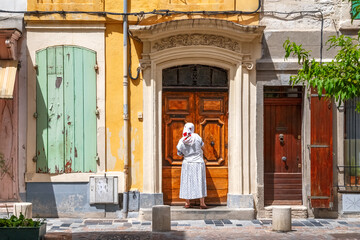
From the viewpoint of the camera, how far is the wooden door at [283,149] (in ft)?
38.6

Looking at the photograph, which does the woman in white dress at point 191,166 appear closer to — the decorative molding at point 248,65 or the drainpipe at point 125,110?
the drainpipe at point 125,110

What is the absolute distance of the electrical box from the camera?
11180 mm

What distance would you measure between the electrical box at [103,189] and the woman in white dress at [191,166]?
1372 mm

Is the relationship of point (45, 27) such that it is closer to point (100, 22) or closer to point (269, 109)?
point (100, 22)

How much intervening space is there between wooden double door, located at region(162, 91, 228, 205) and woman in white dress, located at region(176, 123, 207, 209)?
450 millimetres

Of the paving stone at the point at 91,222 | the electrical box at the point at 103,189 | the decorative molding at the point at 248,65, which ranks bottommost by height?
the paving stone at the point at 91,222

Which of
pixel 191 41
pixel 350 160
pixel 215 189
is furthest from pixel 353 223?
pixel 191 41

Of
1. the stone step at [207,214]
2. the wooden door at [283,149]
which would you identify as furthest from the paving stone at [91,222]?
the wooden door at [283,149]

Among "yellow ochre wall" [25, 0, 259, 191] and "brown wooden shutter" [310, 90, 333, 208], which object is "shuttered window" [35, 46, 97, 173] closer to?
"yellow ochre wall" [25, 0, 259, 191]

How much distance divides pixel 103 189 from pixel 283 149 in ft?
12.7

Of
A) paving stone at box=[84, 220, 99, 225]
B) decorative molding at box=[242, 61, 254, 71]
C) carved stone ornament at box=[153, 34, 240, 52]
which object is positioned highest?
carved stone ornament at box=[153, 34, 240, 52]

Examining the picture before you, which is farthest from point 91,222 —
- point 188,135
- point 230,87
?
point 230,87

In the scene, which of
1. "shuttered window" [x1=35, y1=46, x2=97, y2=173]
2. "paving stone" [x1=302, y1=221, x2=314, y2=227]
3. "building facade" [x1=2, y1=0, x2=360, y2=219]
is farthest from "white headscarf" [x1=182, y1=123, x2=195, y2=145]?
"paving stone" [x1=302, y1=221, x2=314, y2=227]

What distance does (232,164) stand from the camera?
11.5 meters
